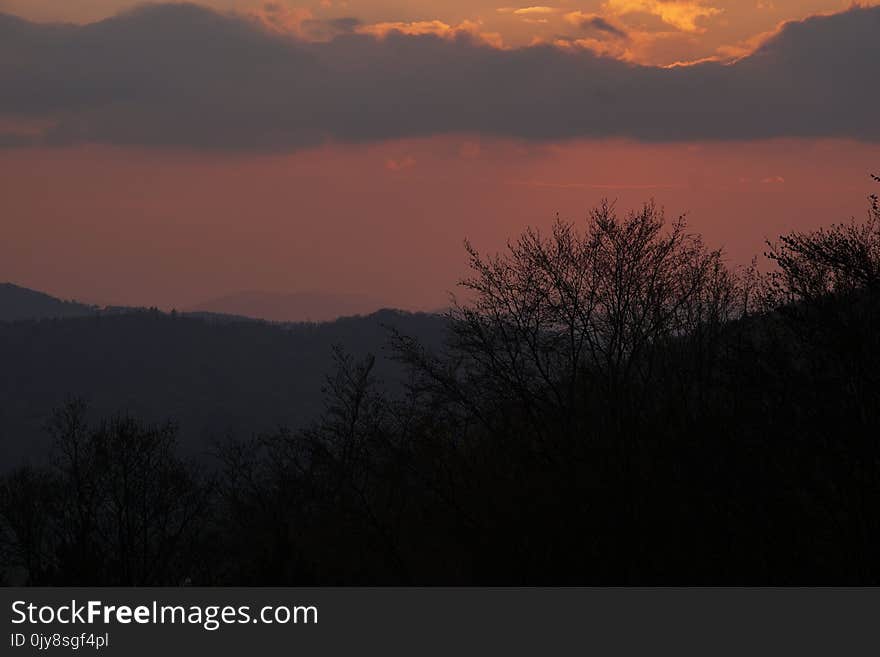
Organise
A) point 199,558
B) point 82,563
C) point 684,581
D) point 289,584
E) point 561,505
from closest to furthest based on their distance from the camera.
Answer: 1. point 684,581
2. point 561,505
3. point 289,584
4. point 82,563
5. point 199,558

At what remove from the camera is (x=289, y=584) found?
3728 cm

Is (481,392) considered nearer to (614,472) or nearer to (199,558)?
(614,472)

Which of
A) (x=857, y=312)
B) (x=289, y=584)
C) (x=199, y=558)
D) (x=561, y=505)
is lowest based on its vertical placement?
(x=199, y=558)

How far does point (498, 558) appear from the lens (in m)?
34.8

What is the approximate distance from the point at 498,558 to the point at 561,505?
255 centimetres

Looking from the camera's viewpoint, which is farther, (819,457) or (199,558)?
(199,558)

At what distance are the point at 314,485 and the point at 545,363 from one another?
54.4 feet

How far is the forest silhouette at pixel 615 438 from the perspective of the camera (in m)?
29.0

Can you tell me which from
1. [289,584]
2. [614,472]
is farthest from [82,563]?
[614,472]

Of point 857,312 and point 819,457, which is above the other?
point 857,312

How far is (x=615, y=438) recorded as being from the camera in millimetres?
34969

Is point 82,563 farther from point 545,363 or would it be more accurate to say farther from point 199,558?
point 545,363

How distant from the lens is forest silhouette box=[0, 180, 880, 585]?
29.0 metres

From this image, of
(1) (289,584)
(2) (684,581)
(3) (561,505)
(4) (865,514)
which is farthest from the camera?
(1) (289,584)
